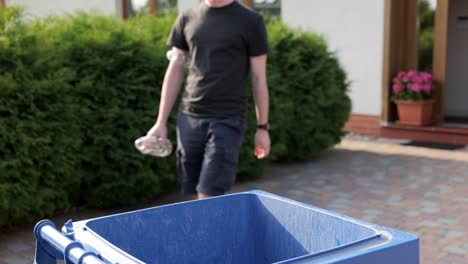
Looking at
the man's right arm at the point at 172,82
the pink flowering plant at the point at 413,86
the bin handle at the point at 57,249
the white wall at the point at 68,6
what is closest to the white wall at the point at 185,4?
the white wall at the point at 68,6

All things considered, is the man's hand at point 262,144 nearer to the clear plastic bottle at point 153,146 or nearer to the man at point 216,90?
the man at point 216,90

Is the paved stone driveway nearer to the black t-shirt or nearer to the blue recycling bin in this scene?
the black t-shirt

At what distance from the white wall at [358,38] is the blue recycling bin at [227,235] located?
695 centimetres

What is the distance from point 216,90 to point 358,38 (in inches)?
232

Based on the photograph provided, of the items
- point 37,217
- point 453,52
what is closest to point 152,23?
point 37,217

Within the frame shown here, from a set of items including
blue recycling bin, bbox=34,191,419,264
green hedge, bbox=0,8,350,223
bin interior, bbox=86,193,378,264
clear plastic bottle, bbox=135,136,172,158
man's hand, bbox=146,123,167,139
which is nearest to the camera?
blue recycling bin, bbox=34,191,419,264

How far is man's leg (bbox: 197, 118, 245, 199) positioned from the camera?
3.46m

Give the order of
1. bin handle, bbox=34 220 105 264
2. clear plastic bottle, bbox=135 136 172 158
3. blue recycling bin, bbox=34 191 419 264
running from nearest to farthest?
1. bin handle, bbox=34 220 105 264
2. blue recycling bin, bbox=34 191 419 264
3. clear plastic bottle, bbox=135 136 172 158

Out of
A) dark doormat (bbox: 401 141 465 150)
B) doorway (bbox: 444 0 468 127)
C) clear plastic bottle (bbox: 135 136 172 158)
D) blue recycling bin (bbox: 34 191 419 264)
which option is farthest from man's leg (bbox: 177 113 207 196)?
doorway (bbox: 444 0 468 127)

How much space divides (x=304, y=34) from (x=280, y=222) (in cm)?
559

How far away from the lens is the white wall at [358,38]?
29.0 ft

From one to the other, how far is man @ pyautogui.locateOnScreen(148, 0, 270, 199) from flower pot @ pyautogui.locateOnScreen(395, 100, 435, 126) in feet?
18.0

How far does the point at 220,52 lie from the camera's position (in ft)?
11.3

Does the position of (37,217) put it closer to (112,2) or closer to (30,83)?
(30,83)
